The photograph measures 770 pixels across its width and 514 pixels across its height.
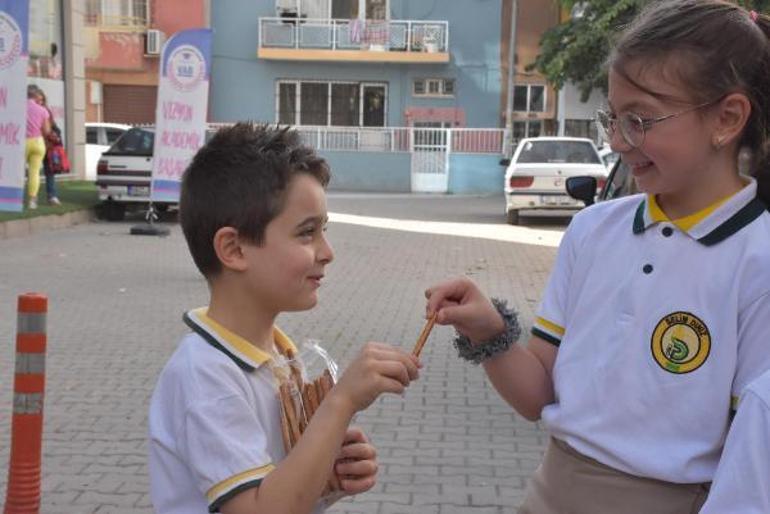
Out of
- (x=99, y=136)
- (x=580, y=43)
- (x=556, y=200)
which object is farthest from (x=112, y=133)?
(x=556, y=200)

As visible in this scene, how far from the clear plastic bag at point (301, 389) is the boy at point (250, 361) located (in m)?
0.02

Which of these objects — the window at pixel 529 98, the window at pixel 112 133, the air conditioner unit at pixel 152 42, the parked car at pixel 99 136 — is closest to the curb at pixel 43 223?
the parked car at pixel 99 136

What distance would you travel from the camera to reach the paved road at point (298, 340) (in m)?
4.36

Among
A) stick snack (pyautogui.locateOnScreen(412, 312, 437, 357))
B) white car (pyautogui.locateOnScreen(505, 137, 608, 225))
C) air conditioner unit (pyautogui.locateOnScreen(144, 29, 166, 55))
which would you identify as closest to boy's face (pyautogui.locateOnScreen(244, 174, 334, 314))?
stick snack (pyautogui.locateOnScreen(412, 312, 437, 357))

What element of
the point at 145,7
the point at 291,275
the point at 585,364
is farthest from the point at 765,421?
the point at 145,7

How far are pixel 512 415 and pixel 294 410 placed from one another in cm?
401

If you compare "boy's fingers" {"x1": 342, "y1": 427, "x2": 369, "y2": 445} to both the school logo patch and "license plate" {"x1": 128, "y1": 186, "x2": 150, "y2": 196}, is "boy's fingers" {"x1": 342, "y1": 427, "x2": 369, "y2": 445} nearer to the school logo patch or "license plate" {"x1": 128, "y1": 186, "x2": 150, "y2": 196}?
the school logo patch

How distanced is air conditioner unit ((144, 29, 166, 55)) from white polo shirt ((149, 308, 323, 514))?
2989cm

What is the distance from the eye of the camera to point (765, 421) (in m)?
1.40

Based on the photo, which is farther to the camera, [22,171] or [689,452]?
[22,171]

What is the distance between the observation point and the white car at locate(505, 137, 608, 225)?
1642 cm

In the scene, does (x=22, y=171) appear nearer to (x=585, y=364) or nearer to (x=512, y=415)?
(x=512, y=415)

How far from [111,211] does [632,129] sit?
16.2 meters

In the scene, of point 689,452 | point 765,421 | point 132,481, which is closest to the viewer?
point 765,421
